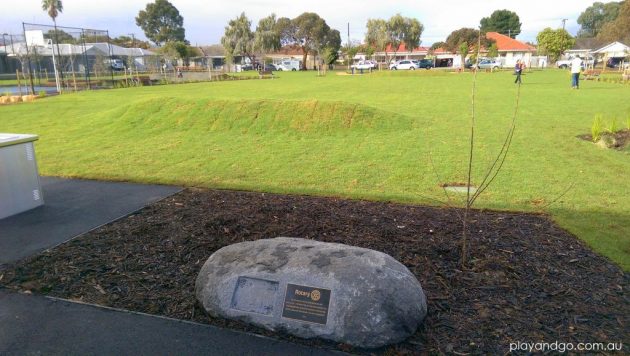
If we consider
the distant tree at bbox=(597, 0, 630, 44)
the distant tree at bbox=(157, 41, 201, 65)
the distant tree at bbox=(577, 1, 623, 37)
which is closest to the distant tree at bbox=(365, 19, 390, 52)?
the distant tree at bbox=(157, 41, 201, 65)

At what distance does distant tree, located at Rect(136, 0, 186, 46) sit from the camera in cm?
10388

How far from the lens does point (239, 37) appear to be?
240ft

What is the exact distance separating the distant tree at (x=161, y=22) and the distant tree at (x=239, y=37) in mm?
35969

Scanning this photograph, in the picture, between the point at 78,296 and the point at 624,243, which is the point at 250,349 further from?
the point at 624,243

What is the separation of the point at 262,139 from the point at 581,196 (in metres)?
7.35

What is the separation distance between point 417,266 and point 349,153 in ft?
19.9

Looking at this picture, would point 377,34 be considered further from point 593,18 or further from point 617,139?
point 593,18

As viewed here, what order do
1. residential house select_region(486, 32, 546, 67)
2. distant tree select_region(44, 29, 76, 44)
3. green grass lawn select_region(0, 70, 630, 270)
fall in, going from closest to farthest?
green grass lawn select_region(0, 70, 630, 270)
distant tree select_region(44, 29, 76, 44)
residential house select_region(486, 32, 546, 67)

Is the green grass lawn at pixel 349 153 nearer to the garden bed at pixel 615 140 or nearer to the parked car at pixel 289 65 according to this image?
the garden bed at pixel 615 140

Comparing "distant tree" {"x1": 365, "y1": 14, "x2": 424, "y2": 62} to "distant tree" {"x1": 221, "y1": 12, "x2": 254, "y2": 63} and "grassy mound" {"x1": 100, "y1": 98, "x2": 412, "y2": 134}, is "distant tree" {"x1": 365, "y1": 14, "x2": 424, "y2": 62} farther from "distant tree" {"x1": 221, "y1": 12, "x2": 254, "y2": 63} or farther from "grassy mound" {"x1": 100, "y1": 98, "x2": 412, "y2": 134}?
"grassy mound" {"x1": 100, "y1": 98, "x2": 412, "y2": 134}

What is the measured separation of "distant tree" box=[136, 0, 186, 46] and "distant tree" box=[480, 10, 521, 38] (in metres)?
69.1

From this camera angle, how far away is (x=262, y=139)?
39.0ft

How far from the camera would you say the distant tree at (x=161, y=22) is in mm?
103875

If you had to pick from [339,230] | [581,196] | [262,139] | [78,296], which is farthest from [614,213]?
[262,139]
